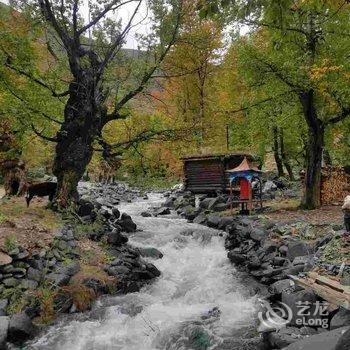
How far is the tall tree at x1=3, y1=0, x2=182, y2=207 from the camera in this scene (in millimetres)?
14516

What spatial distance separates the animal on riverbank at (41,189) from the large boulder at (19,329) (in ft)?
26.1

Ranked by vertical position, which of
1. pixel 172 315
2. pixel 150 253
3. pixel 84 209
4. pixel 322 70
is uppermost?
pixel 322 70

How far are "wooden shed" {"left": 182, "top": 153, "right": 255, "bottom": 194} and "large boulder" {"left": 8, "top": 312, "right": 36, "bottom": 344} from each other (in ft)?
60.3

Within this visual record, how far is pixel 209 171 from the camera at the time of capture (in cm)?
2594

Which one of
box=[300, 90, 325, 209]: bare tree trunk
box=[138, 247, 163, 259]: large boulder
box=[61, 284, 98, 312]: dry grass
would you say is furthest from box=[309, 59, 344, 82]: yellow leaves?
box=[61, 284, 98, 312]: dry grass

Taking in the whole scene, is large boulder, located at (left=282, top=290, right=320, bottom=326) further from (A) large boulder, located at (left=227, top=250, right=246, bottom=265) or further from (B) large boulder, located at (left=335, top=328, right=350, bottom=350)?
(A) large boulder, located at (left=227, top=250, right=246, bottom=265)

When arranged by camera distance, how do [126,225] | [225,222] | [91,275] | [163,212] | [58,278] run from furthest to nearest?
[163,212], [225,222], [126,225], [91,275], [58,278]

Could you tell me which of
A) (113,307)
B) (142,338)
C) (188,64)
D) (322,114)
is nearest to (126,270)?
(113,307)

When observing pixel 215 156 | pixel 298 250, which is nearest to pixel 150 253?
pixel 298 250

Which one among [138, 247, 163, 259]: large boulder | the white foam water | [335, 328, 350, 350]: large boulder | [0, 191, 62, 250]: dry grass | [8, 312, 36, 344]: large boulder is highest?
[0, 191, 62, 250]: dry grass

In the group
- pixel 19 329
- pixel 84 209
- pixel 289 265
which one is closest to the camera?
pixel 19 329

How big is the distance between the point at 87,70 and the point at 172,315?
10.1m

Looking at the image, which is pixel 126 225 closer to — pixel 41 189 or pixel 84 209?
pixel 84 209

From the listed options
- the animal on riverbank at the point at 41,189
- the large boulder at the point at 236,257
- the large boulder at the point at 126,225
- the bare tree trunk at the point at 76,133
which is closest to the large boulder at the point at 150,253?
the large boulder at the point at 236,257
